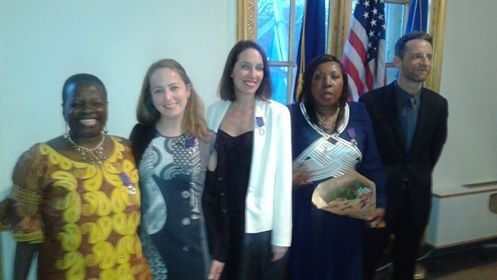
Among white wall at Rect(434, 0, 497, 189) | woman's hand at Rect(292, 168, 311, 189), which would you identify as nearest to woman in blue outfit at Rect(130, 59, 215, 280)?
woman's hand at Rect(292, 168, 311, 189)

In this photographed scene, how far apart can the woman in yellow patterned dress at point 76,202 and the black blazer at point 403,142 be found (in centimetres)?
147

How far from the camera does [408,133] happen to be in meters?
2.27

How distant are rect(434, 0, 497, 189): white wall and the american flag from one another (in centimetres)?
72

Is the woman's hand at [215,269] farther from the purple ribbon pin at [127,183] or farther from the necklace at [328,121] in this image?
the necklace at [328,121]

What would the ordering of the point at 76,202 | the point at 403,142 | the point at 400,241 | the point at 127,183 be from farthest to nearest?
the point at 400,241
the point at 403,142
the point at 127,183
the point at 76,202

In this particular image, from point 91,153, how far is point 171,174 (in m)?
0.28

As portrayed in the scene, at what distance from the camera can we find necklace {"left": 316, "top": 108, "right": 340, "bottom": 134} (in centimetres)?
192

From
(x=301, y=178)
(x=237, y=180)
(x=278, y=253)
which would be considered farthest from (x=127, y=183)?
(x=301, y=178)

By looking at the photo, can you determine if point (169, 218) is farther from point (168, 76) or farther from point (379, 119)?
point (379, 119)

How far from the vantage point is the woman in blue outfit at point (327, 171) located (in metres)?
1.89

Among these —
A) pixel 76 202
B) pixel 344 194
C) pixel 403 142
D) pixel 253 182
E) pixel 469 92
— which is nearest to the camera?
pixel 76 202

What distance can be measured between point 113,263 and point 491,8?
12.1 ft

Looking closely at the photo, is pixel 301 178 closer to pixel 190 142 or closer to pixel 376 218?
pixel 376 218

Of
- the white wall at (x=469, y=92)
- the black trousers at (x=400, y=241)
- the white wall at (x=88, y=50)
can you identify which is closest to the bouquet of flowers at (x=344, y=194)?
the black trousers at (x=400, y=241)
